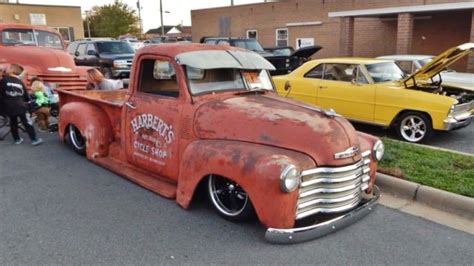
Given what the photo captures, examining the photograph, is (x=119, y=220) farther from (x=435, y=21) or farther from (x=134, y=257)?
(x=435, y=21)

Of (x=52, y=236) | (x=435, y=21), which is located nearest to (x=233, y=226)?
(x=52, y=236)

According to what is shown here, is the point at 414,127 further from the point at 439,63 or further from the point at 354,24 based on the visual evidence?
the point at 354,24

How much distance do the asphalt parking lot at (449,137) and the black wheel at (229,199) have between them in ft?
15.1

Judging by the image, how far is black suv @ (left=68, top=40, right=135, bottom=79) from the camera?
15492 mm

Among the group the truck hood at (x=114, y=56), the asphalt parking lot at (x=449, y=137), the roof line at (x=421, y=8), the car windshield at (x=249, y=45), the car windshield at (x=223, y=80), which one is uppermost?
the roof line at (x=421, y=8)

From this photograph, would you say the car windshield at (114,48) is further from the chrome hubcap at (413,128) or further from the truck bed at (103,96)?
the chrome hubcap at (413,128)

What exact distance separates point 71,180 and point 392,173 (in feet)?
13.8

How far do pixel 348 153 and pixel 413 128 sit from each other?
418 centimetres

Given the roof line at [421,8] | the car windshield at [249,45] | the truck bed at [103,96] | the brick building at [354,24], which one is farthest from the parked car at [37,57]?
the roof line at [421,8]

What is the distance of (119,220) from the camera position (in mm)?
4082

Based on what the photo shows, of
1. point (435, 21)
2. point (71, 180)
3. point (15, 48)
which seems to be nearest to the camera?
point (71, 180)

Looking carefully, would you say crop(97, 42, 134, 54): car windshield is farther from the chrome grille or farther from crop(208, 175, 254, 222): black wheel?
the chrome grille

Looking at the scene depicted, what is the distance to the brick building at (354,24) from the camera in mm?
15539

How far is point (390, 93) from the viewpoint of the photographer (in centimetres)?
729
